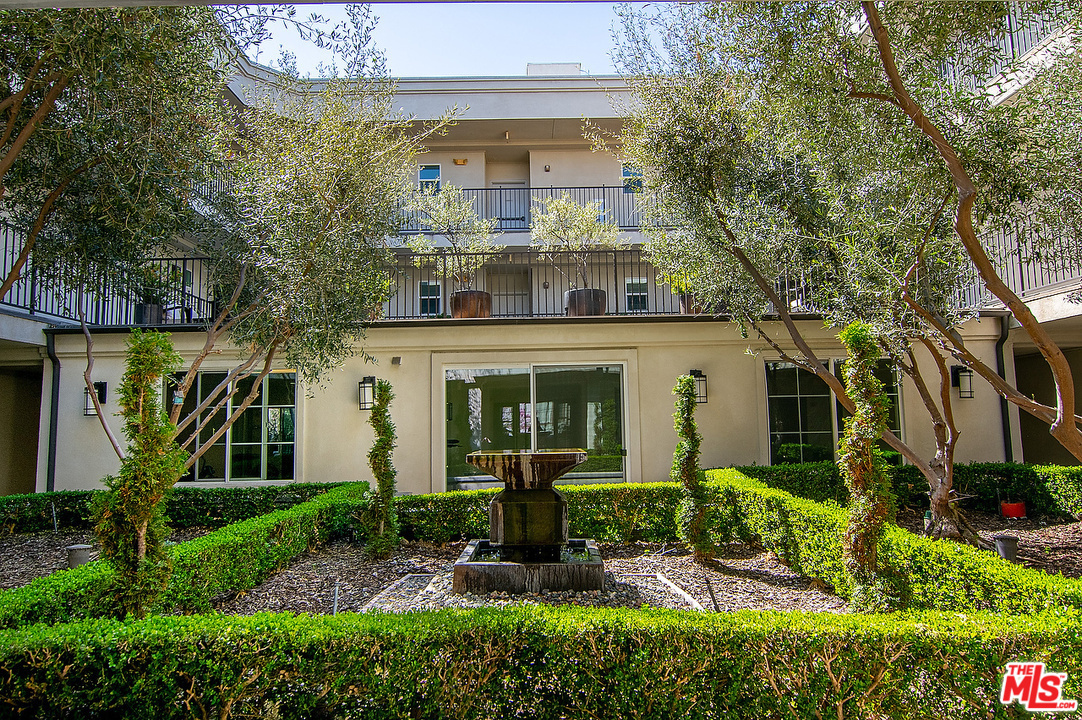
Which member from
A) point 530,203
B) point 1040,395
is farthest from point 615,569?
point 1040,395

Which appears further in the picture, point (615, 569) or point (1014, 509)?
point (1014, 509)

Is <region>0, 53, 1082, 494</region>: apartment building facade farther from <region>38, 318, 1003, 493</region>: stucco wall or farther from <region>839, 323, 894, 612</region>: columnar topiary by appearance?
<region>839, 323, 894, 612</region>: columnar topiary

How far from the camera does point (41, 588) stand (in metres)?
4.05

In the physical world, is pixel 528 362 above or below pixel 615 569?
above

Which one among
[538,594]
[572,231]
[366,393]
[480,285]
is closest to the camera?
[538,594]

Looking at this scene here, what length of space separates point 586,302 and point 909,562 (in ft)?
24.2

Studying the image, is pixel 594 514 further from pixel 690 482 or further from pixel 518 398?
pixel 518 398

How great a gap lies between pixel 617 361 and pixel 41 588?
8.08m

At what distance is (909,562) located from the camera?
5.12 m

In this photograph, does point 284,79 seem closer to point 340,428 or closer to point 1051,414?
point 340,428

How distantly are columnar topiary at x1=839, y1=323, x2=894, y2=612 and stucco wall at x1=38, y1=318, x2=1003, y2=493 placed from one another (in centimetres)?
504

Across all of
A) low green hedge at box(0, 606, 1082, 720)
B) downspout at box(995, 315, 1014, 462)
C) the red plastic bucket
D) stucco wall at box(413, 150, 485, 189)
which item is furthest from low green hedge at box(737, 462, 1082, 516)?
stucco wall at box(413, 150, 485, 189)

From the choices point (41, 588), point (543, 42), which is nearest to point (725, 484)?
point (543, 42)

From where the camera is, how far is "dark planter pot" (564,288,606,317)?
37.9 ft
